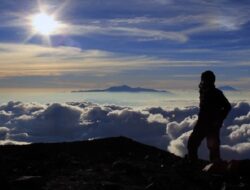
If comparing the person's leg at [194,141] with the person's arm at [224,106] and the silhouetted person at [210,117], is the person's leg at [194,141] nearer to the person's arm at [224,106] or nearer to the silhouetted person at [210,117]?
the silhouetted person at [210,117]

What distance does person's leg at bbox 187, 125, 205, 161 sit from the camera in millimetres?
14805

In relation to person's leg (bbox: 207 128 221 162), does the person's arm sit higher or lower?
higher

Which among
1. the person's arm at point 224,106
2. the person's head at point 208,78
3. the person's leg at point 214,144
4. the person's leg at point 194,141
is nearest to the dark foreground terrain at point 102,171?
the person's leg at point 194,141

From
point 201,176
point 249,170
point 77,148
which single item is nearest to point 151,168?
point 201,176

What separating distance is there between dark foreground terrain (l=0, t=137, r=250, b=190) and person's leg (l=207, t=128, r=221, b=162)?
0.52 metres

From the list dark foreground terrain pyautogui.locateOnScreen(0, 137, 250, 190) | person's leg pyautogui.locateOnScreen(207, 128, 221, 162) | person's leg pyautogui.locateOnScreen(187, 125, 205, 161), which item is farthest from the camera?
person's leg pyautogui.locateOnScreen(187, 125, 205, 161)

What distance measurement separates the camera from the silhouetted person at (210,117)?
1434cm

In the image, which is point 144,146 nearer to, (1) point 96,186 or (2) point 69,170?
(2) point 69,170

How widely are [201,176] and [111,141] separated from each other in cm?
657

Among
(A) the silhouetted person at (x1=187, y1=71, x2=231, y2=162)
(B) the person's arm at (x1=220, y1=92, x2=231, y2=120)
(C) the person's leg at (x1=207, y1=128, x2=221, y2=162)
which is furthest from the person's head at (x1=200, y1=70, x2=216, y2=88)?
(C) the person's leg at (x1=207, y1=128, x2=221, y2=162)

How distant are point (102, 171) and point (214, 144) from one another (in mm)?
3210

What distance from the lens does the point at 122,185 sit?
12156 mm

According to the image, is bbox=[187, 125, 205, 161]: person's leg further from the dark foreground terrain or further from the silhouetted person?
the dark foreground terrain

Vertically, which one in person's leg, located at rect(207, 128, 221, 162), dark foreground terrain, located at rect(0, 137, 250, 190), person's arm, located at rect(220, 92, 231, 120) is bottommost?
dark foreground terrain, located at rect(0, 137, 250, 190)
